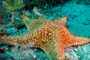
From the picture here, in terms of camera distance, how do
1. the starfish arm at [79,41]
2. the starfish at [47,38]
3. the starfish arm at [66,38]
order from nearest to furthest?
the starfish at [47,38] < the starfish arm at [66,38] < the starfish arm at [79,41]

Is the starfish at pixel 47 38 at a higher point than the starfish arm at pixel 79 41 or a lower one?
higher

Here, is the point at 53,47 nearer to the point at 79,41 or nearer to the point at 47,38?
the point at 47,38

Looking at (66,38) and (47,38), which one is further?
(66,38)

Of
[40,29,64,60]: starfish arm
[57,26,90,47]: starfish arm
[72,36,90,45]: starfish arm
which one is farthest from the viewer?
[72,36,90,45]: starfish arm

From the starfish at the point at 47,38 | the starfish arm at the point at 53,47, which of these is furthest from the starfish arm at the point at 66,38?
the starfish arm at the point at 53,47

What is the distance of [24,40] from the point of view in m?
2.64

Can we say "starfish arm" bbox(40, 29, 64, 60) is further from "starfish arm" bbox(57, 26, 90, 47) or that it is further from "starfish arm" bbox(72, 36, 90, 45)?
"starfish arm" bbox(72, 36, 90, 45)

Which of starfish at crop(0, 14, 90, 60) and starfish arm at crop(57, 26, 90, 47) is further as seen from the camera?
starfish arm at crop(57, 26, 90, 47)

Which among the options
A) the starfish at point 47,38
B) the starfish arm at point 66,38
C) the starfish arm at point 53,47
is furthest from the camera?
the starfish arm at point 66,38

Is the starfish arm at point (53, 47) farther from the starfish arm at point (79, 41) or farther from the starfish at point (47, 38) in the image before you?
the starfish arm at point (79, 41)

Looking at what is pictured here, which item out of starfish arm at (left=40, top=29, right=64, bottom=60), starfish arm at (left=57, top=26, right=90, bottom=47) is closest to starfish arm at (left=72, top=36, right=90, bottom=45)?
starfish arm at (left=57, top=26, right=90, bottom=47)

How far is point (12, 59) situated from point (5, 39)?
1.88 ft

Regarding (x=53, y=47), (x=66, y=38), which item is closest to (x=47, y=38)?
(x=53, y=47)

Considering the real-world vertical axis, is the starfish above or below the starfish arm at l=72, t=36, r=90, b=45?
above
